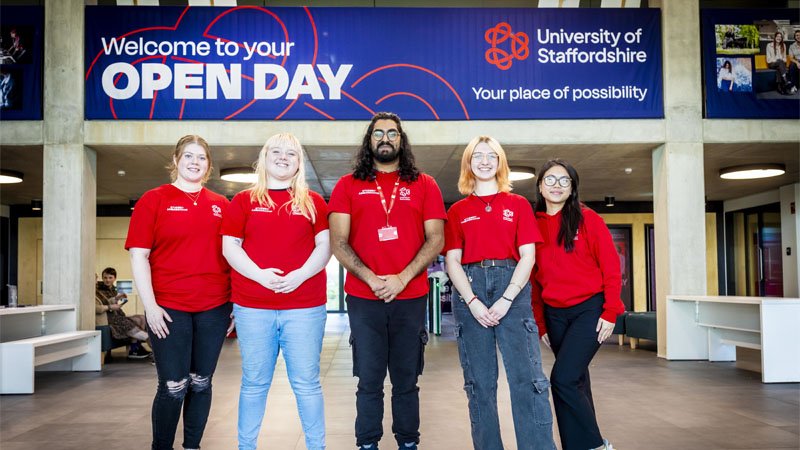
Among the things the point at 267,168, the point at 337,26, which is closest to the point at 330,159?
the point at 337,26

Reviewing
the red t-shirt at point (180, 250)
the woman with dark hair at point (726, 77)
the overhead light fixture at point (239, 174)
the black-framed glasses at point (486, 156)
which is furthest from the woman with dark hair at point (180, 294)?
the woman with dark hair at point (726, 77)

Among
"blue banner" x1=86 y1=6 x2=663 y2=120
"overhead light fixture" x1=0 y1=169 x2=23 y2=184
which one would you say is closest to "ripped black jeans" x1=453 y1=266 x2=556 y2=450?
"blue banner" x1=86 y1=6 x2=663 y2=120

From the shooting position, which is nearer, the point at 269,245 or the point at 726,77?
the point at 269,245

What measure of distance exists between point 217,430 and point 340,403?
1.13 metres

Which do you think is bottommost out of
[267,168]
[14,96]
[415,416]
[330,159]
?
[415,416]

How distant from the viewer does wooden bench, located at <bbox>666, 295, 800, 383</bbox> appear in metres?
5.63

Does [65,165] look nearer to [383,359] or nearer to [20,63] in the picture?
[20,63]

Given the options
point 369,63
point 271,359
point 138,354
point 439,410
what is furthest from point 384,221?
point 138,354

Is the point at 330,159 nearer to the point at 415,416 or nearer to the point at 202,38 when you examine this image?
the point at 202,38

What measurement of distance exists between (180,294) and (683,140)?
6.83m

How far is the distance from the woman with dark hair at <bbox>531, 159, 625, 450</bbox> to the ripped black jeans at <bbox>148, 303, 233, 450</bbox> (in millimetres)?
1643

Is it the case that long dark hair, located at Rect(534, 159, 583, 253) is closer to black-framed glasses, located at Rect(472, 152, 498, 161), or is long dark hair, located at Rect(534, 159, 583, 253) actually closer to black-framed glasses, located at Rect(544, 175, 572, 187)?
black-framed glasses, located at Rect(544, 175, 572, 187)

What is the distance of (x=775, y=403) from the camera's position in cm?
467

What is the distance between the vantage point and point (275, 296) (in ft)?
8.85
